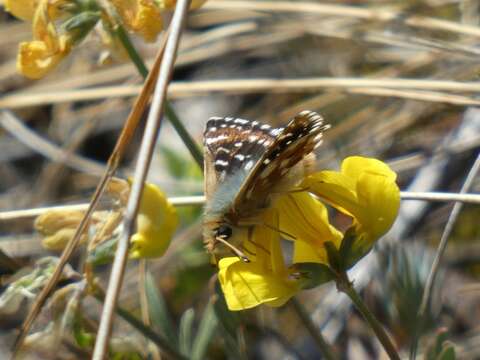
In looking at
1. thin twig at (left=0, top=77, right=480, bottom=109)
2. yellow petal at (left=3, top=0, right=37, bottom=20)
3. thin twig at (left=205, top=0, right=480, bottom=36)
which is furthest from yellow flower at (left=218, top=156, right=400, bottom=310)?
thin twig at (left=205, top=0, right=480, bottom=36)

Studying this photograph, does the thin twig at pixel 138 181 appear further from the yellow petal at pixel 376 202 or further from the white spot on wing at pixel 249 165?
the yellow petal at pixel 376 202

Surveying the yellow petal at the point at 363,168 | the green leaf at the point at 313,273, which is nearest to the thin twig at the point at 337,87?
the yellow petal at the point at 363,168

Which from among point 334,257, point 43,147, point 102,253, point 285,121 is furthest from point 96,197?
point 43,147

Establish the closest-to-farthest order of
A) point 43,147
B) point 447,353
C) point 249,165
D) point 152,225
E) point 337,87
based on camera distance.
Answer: point 447,353
point 249,165
point 152,225
point 337,87
point 43,147

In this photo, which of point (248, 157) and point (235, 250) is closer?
point (235, 250)

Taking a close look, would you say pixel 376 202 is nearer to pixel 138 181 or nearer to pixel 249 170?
pixel 249 170

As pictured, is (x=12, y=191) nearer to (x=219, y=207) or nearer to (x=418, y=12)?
(x=418, y=12)

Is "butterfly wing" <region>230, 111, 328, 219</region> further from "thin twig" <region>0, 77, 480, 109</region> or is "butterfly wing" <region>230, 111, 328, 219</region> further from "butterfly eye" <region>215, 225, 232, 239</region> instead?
"thin twig" <region>0, 77, 480, 109</region>
